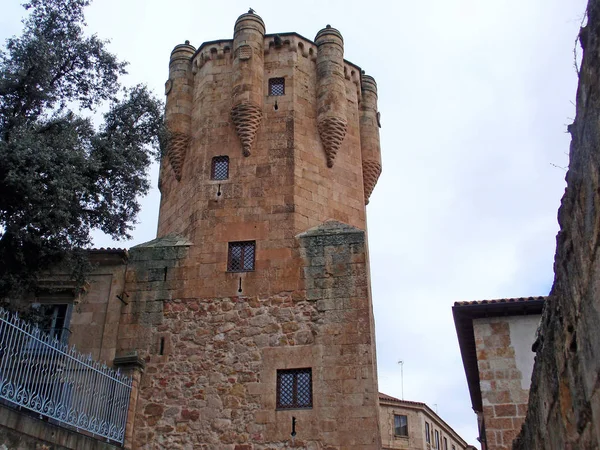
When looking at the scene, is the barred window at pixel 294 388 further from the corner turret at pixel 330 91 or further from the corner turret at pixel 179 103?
the corner turret at pixel 179 103

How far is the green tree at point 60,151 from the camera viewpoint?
12.0 m

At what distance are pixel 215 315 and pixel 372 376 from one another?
368cm

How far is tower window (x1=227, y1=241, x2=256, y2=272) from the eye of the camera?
1465cm

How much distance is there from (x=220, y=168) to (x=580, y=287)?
1225cm

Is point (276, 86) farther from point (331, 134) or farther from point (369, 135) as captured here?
point (369, 135)

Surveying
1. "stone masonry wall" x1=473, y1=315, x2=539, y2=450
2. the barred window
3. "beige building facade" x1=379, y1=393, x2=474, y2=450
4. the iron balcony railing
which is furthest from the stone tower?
"beige building facade" x1=379, y1=393, x2=474, y2=450

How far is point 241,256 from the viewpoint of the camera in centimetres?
1480

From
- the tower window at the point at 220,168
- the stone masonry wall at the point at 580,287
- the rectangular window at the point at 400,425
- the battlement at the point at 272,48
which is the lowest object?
the stone masonry wall at the point at 580,287

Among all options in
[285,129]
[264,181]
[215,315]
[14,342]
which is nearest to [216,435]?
[215,315]

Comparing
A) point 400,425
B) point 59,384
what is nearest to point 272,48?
point 59,384

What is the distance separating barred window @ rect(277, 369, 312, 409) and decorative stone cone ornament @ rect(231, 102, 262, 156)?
18.4 feet

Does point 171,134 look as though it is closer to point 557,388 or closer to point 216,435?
point 216,435

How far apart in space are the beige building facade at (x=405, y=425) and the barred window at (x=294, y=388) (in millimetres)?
23102

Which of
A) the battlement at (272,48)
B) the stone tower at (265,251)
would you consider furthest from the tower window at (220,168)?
the battlement at (272,48)
